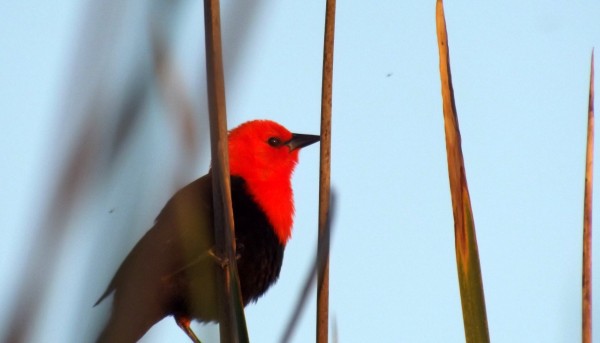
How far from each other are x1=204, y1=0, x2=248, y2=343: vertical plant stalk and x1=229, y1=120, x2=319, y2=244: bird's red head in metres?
2.38

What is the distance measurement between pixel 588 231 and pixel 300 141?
9.12 feet

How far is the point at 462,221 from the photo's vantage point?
135cm

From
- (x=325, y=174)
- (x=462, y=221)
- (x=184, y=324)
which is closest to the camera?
(x=462, y=221)

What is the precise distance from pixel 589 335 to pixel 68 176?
3.36 feet

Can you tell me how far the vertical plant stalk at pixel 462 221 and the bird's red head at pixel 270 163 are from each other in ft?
7.11

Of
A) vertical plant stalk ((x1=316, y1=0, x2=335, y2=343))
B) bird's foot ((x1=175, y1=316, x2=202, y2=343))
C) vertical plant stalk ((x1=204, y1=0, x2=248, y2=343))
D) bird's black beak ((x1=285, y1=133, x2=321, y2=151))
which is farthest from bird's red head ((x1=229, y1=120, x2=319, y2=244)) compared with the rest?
vertical plant stalk ((x1=204, y1=0, x2=248, y2=343))

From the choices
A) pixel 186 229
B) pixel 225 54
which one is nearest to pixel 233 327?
pixel 186 229

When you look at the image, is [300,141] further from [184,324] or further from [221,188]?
[221,188]

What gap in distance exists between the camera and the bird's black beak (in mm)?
4188

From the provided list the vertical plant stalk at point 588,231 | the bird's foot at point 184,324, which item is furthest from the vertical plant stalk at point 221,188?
the bird's foot at point 184,324

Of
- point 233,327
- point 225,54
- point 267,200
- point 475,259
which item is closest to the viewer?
point 225,54

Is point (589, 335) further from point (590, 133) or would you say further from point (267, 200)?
point (267, 200)

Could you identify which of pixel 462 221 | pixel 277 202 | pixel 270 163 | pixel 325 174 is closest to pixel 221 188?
pixel 325 174

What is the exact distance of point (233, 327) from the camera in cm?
105
